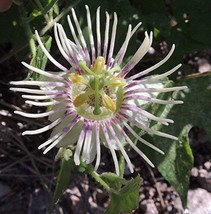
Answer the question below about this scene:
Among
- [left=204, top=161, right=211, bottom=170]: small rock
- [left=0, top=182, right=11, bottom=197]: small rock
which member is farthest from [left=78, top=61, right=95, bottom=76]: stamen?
[left=204, top=161, right=211, bottom=170]: small rock

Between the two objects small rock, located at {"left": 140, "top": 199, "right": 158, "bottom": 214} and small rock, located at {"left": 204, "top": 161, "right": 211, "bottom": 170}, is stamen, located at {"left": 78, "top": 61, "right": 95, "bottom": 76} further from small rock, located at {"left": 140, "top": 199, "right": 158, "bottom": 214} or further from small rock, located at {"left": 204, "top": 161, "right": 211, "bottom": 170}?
small rock, located at {"left": 204, "top": 161, "right": 211, "bottom": 170}

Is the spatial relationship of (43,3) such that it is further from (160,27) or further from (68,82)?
(160,27)

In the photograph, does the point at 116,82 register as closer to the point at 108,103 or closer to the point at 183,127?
the point at 108,103

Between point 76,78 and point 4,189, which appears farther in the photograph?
point 4,189

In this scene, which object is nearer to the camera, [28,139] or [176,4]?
[176,4]

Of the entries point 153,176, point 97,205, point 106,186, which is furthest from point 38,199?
point 106,186

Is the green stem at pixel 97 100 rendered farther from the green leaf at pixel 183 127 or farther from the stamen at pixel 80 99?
the green leaf at pixel 183 127

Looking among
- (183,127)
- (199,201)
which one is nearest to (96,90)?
(183,127)
